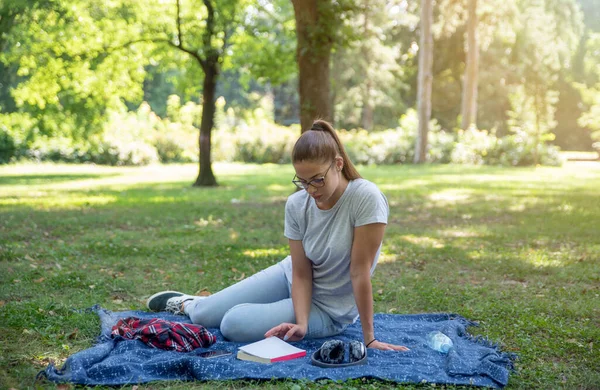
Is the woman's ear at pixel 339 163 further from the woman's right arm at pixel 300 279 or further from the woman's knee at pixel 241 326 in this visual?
the woman's knee at pixel 241 326

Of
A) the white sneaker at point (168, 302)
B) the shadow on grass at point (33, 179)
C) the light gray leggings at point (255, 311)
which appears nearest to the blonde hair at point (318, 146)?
the light gray leggings at point (255, 311)

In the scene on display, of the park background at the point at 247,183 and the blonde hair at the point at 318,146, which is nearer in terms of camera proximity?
the blonde hair at the point at 318,146

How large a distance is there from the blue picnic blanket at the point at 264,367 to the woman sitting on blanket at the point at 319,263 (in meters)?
0.19

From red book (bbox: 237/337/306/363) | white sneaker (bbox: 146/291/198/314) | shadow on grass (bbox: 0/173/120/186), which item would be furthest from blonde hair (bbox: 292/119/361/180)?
shadow on grass (bbox: 0/173/120/186)

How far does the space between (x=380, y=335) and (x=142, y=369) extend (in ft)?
5.41

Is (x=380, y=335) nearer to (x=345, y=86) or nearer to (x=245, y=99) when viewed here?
(x=345, y=86)

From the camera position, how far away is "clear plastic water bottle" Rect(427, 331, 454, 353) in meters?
4.06

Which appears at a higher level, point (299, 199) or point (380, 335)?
point (299, 199)

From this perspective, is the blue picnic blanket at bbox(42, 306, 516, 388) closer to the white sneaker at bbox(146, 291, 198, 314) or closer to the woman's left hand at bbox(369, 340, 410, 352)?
the woman's left hand at bbox(369, 340, 410, 352)

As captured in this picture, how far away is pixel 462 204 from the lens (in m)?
12.3

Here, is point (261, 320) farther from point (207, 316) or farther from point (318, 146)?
point (318, 146)

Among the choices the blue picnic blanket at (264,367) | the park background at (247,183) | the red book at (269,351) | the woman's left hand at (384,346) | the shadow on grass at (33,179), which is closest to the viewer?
the blue picnic blanket at (264,367)

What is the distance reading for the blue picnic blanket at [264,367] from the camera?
3482 mm

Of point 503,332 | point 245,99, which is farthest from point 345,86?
point 503,332
